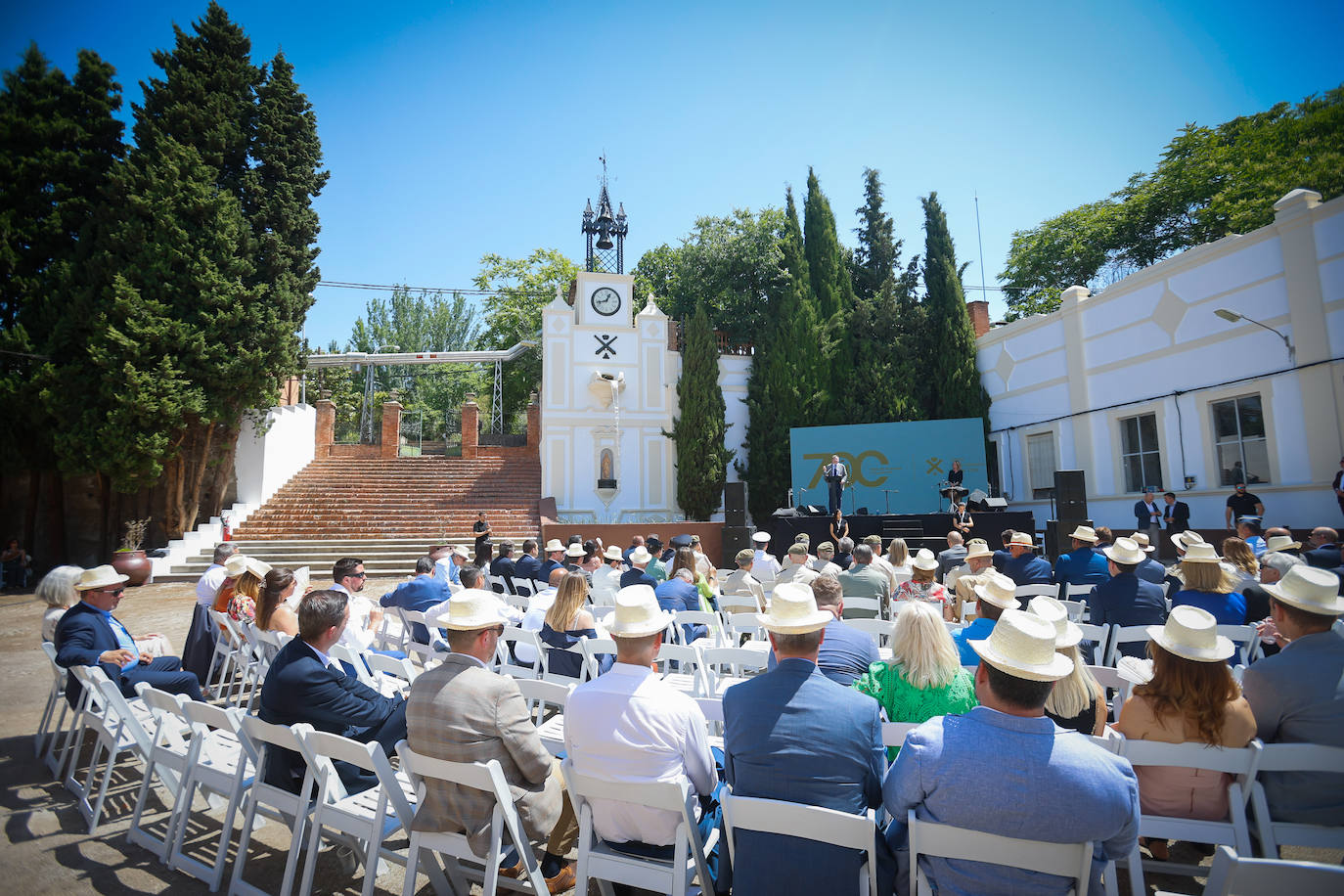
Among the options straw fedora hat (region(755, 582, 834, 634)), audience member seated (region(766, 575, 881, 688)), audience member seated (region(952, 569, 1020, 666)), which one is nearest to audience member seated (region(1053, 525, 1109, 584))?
audience member seated (region(952, 569, 1020, 666))

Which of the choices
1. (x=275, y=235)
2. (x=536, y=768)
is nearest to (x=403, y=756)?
(x=536, y=768)

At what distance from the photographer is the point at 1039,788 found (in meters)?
1.77

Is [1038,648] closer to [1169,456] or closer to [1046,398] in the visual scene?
[1169,456]

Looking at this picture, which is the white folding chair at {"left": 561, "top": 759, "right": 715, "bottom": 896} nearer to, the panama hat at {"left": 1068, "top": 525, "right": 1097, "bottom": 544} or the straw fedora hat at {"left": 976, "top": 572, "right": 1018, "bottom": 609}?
the straw fedora hat at {"left": 976, "top": 572, "right": 1018, "bottom": 609}

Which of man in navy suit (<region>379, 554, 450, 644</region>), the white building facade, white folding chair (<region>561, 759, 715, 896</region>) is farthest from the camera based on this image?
the white building facade

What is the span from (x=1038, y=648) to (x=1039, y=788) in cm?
36

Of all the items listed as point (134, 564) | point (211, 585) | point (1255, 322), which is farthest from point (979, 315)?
point (134, 564)

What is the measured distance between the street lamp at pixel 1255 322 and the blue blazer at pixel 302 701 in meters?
13.8

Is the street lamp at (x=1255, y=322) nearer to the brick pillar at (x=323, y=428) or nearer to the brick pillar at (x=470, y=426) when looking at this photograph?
the brick pillar at (x=470, y=426)

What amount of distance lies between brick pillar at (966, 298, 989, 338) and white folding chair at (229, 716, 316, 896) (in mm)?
20403

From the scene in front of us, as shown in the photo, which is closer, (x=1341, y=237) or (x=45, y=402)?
(x=1341, y=237)

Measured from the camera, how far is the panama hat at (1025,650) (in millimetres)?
1872

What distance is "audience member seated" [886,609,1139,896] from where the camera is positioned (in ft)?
5.77

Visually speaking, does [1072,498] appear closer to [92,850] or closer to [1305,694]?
[1305,694]
